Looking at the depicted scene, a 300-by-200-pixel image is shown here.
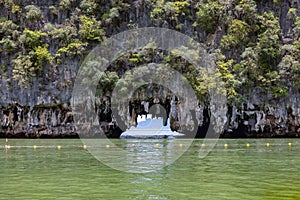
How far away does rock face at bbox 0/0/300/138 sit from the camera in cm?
4725

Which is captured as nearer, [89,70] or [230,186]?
[230,186]

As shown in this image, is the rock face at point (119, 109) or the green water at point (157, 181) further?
the rock face at point (119, 109)

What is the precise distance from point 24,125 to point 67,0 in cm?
1196

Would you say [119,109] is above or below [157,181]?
above

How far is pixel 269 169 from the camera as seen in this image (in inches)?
682

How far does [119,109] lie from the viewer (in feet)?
159

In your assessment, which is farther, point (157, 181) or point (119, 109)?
point (119, 109)

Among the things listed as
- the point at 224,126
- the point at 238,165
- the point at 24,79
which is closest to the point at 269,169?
the point at 238,165

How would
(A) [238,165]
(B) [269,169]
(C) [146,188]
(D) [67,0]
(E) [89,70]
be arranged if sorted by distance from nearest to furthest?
1. (C) [146,188]
2. (B) [269,169]
3. (A) [238,165]
4. (E) [89,70]
5. (D) [67,0]

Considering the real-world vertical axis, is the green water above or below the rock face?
below

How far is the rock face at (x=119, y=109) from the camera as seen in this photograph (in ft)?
155

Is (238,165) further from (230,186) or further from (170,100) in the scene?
(170,100)

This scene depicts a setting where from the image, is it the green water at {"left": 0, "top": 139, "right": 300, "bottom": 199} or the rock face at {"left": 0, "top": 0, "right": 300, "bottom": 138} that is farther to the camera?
the rock face at {"left": 0, "top": 0, "right": 300, "bottom": 138}

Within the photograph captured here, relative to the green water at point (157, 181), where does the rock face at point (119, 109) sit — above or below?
above
